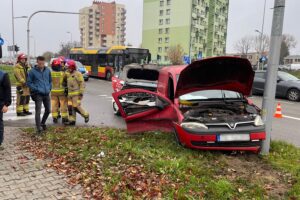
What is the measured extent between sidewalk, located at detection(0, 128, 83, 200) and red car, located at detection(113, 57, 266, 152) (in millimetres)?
2168

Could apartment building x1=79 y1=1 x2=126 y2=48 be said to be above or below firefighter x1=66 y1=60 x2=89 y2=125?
above

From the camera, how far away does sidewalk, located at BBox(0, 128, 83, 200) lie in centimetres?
405

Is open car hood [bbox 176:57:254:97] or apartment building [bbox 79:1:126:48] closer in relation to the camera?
open car hood [bbox 176:57:254:97]

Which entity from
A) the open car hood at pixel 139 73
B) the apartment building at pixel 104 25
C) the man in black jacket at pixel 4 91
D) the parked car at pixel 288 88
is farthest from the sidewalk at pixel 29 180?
the apartment building at pixel 104 25

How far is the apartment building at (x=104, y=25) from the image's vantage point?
11814 centimetres

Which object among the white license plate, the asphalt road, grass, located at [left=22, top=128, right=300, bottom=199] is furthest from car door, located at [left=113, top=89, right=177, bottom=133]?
the asphalt road

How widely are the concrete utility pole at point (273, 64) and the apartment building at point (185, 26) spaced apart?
69.0 m

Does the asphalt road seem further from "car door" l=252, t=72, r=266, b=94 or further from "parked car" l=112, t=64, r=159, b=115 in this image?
"car door" l=252, t=72, r=266, b=94

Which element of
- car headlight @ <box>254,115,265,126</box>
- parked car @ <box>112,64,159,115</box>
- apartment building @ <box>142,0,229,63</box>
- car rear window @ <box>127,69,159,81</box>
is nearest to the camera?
car headlight @ <box>254,115,265,126</box>

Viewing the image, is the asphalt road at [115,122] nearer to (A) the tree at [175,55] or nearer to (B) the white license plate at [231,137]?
(B) the white license plate at [231,137]

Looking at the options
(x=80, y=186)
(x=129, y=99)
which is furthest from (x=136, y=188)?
(x=129, y=99)

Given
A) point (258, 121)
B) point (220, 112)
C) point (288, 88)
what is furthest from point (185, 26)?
point (258, 121)

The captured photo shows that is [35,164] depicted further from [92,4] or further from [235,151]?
[92,4]

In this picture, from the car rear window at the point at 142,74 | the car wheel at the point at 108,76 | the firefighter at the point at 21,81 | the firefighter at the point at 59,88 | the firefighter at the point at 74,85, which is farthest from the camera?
the car wheel at the point at 108,76
